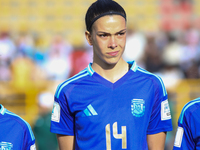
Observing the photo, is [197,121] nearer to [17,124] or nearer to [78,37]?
[17,124]

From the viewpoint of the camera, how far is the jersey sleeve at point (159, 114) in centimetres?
331

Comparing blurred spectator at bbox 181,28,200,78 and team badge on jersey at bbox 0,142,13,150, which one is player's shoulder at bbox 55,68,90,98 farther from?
blurred spectator at bbox 181,28,200,78

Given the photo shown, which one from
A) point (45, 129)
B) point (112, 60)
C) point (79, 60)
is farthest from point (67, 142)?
point (79, 60)

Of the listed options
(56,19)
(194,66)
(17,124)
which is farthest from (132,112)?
(56,19)

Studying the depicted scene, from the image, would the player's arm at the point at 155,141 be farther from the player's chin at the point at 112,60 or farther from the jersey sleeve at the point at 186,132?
the player's chin at the point at 112,60

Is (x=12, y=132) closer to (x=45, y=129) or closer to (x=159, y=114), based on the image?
(x=159, y=114)

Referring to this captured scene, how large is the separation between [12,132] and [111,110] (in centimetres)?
82

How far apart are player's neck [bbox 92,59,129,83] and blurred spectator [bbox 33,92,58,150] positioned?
198 inches

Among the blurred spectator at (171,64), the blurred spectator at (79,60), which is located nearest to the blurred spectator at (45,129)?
the blurred spectator at (79,60)

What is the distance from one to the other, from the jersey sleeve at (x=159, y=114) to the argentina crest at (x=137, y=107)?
0.36 feet

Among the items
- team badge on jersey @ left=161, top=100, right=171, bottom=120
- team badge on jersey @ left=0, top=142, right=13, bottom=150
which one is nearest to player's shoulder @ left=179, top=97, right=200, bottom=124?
Result: team badge on jersey @ left=161, top=100, right=171, bottom=120

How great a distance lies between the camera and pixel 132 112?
3.22 metres

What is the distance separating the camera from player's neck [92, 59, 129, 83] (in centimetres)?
340

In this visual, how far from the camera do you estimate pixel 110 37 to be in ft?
10.6
